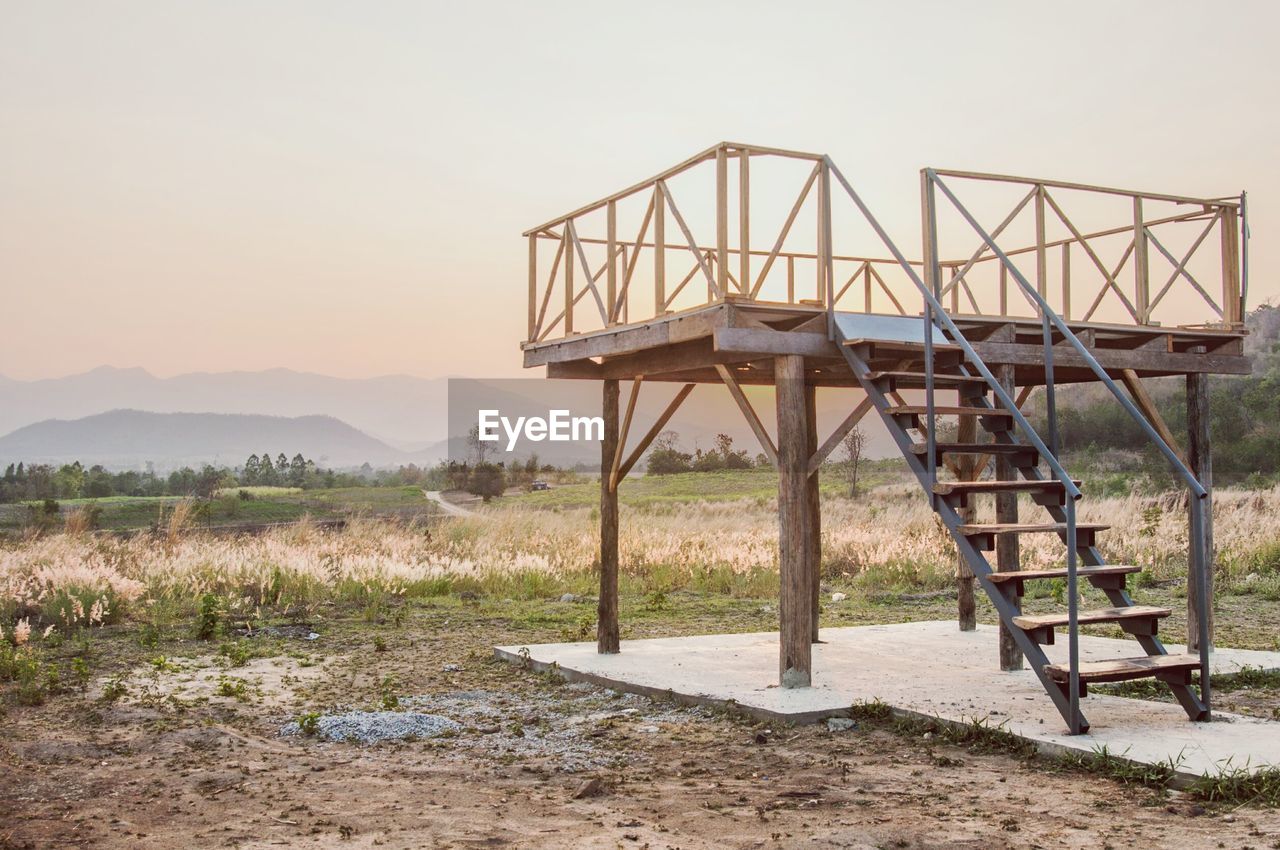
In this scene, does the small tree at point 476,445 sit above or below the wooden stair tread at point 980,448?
above

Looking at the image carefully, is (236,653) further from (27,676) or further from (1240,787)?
(1240,787)

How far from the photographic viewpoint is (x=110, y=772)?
26.1 feet

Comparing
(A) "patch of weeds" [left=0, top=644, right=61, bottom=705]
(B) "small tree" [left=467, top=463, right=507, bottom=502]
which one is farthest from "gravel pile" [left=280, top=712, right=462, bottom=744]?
(B) "small tree" [left=467, top=463, right=507, bottom=502]

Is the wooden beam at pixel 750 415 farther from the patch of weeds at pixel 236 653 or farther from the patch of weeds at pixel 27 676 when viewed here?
the patch of weeds at pixel 27 676

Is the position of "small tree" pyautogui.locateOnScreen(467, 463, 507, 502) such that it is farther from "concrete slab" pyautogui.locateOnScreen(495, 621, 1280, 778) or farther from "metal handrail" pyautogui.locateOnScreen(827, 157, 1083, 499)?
"metal handrail" pyautogui.locateOnScreen(827, 157, 1083, 499)

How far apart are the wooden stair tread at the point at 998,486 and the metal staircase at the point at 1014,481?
0.01 metres

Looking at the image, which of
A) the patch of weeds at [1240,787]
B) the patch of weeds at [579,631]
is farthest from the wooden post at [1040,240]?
the patch of weeds at [579,631]

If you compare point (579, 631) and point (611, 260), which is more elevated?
point (611, 260)

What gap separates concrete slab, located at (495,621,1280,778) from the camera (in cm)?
761

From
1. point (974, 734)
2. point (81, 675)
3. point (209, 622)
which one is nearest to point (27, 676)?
point (81, 675)

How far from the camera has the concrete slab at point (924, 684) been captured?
300 inches

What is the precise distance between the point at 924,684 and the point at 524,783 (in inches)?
159

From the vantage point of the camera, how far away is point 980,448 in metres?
9.34

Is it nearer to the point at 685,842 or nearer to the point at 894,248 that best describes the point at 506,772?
the point at 685,842
